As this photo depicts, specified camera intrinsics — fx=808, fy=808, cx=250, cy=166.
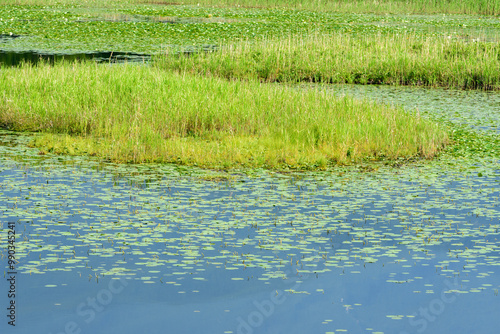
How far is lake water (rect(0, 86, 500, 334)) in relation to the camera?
648cm

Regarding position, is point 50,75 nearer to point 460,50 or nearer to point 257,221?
point 257,221

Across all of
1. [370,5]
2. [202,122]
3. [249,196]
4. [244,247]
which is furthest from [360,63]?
[370,5]

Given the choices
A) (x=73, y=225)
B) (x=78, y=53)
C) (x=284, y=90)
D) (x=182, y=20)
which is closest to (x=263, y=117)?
(x=284, y=90)

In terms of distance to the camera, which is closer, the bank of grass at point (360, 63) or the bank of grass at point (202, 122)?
the bank of grass at point (202, 122)

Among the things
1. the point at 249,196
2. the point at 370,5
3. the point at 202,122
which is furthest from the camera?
the point at 370,5

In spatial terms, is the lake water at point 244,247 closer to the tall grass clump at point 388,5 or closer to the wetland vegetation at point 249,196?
the wetland vegetation at point 249,196

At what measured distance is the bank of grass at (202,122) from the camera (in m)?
12.4

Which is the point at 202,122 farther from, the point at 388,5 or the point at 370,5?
the point at 388,5

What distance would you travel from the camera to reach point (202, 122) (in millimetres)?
14055

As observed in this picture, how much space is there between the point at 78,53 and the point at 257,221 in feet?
69.9

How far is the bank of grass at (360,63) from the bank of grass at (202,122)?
19.4 feet

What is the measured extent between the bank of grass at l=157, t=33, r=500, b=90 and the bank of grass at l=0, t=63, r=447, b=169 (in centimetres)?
591

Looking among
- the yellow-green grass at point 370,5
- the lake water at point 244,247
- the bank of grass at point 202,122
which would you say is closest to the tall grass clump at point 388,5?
the yellow-green grass at point 370,5

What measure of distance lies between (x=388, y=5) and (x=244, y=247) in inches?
1730
